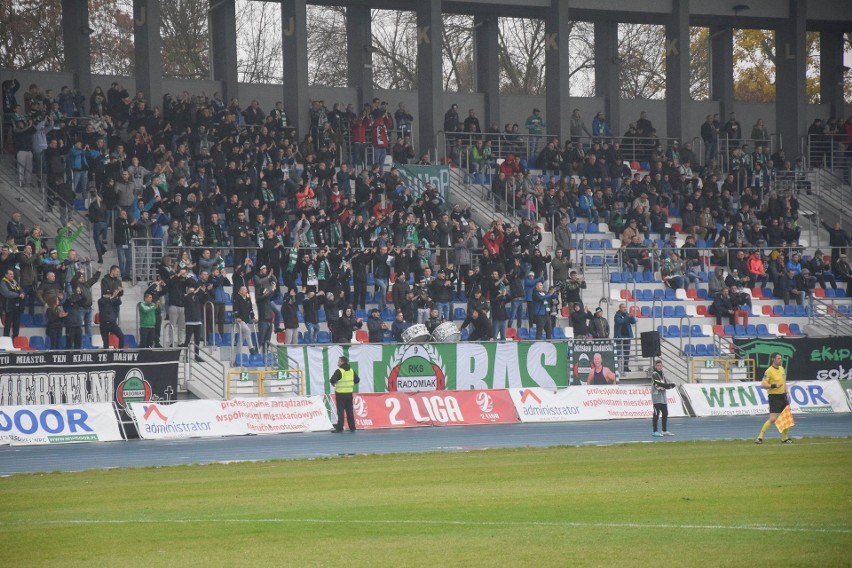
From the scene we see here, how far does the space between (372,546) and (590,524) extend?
8.41ft

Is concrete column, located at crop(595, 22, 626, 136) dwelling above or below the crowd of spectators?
above

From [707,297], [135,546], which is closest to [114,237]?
[707,297]

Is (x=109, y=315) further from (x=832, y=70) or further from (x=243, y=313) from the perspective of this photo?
(x=832, y=70)

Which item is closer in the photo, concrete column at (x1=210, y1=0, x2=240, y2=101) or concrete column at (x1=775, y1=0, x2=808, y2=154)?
concrete column at (x1=210, y1=0, x2=240, y2=101)

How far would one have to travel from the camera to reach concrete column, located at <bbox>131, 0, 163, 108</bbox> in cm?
4331

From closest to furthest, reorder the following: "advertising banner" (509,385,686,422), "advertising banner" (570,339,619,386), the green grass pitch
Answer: the green grass pitch
"advertising banner" (509,385,686,422)
"advertising banner" (570,339,619,386)

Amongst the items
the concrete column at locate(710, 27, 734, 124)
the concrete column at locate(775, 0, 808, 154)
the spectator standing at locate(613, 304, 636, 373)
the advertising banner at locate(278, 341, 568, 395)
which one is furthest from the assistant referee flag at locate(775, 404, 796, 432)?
the concrete column at locate(710, 27, 734, 124)

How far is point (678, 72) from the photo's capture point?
52281mm

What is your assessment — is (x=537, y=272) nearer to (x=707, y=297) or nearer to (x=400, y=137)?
(x=707, y=297)

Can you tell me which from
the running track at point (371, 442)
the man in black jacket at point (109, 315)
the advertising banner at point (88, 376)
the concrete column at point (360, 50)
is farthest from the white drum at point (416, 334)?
the concrete column at point (360, 50)

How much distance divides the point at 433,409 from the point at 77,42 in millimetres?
21187

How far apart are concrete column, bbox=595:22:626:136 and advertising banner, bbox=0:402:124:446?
32.2m

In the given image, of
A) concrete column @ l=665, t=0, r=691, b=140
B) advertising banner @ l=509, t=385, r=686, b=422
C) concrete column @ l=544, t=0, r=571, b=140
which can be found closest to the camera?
advertising banner @ l=509, t=385, r=686, b=422

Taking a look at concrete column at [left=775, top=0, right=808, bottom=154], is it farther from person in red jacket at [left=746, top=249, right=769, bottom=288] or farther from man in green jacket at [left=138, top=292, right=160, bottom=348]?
man in green jacket at [left=138, top=292, right=160, bottom=348]
